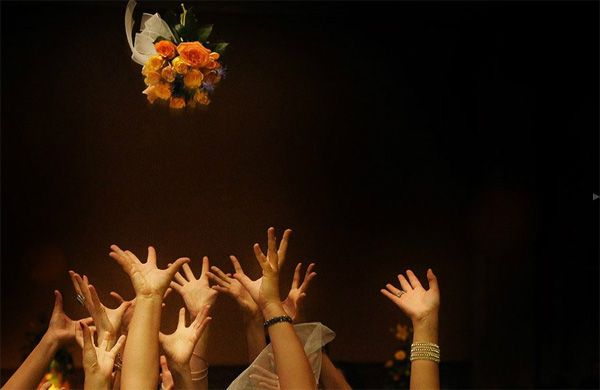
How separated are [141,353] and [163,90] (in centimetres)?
127

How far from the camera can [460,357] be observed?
15.8ft

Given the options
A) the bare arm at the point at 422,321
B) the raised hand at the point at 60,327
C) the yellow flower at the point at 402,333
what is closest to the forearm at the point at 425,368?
the bare arm at the point at 422,321

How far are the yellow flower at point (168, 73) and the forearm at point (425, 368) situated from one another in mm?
1247

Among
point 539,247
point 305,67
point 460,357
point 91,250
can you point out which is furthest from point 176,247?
point 539,247

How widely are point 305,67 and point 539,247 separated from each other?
166 cm

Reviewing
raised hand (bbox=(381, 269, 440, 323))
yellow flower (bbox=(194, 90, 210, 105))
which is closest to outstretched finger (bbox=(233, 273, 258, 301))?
raised hand (bbox=(381, 269, 440, 323))

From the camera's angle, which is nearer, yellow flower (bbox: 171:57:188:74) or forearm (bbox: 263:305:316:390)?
forearm (bbox: 263:305:316:390)

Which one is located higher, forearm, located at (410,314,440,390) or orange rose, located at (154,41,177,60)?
orange rose, located at (154,41,177,60)

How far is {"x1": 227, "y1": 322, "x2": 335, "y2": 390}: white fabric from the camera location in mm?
2047

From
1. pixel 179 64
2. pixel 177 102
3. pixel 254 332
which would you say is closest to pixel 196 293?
pixel 254 332

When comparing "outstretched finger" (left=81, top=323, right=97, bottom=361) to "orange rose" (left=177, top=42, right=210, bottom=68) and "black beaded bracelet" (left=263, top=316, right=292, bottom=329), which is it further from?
"orange rose" (left=177, top=42, right=210, bottom=68)

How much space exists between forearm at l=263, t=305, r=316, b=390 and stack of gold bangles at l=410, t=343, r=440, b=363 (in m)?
0.27

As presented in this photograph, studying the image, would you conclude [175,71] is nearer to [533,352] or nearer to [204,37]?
[204,37]

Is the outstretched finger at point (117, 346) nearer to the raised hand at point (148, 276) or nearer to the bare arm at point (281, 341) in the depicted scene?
the raised hand at point (148, 276)
